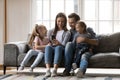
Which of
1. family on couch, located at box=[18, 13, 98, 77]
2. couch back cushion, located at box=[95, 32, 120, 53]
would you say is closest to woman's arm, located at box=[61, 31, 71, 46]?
family on couch, located at box=[18, 13, 98, 77]

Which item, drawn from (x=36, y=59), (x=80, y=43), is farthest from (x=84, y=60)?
(x=36, y=59)

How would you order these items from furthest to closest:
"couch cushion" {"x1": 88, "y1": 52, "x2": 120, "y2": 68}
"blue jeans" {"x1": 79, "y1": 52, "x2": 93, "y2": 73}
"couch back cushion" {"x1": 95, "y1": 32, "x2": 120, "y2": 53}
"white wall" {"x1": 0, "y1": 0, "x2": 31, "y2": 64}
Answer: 1. "white wall" {"x1": 0, "y1": 0, "x2": 31, "y2": 64}
2. "couch back cushion" {"x1": 95, "y1": 32, "x2": 120, "y2": 53}
3. "couch cushion" {"x1": 88, "y1": 52, "x2": 120, "y2": 68}
4. "blue jeans" {"x1": 79, "y1": 52, "x2": 93, "y2": 73}

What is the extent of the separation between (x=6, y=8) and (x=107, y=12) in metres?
2.03

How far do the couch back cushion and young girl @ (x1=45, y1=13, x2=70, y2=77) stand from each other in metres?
0.58

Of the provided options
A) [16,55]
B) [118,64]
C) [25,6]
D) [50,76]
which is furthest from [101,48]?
[25,6]

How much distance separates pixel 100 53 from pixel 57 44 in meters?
0.68

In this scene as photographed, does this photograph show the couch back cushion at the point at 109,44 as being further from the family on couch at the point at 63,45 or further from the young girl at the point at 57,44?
the young girl at the point at 57,44

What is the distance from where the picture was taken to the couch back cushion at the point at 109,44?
4370 millimetres

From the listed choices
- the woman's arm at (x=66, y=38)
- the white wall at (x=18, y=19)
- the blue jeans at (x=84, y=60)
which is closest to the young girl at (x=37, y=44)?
the woman's arm at (x=66, y=38)

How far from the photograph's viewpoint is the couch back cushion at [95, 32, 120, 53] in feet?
14.3

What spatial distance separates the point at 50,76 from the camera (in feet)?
12.7

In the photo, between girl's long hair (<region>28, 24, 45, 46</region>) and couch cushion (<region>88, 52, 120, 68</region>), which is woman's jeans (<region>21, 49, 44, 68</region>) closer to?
girl's long hair (<region>28, 24, 45, 46</region>)

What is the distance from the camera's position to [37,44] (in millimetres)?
4305

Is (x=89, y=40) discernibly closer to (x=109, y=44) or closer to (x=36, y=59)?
(x=109, y=44)
